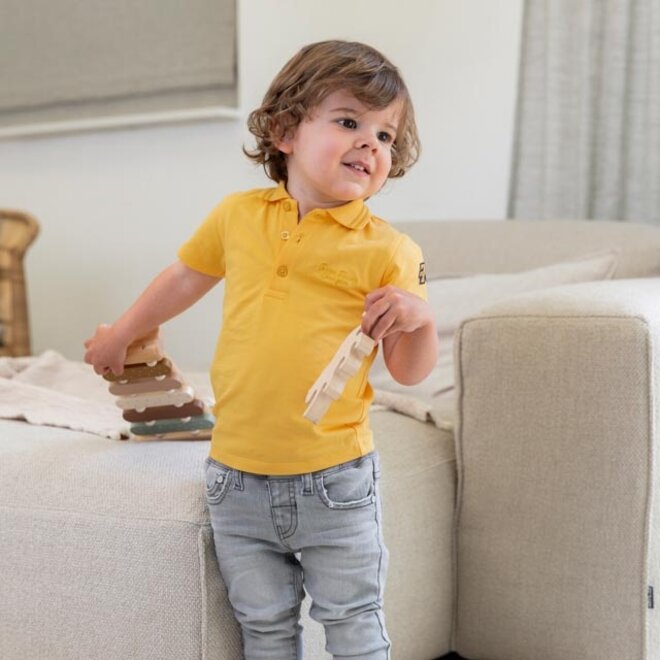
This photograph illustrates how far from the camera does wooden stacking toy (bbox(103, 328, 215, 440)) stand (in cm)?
131

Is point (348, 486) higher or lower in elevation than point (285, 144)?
lower

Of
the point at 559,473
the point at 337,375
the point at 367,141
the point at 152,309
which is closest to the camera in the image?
the point at 337,375

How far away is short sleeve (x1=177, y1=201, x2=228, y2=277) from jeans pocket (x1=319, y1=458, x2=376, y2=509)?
282 millimetres

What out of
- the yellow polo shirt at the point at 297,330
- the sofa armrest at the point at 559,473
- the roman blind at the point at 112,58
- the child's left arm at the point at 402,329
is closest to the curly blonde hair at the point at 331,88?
the yellow polo shirt at the point at 297,330

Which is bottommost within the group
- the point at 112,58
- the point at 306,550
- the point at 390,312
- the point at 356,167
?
the point at 306,550

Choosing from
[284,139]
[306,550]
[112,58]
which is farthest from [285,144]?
[112,58]

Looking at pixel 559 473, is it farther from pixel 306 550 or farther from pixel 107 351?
pixel 107 351

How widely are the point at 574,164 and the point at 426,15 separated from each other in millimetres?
499

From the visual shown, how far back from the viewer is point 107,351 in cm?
129

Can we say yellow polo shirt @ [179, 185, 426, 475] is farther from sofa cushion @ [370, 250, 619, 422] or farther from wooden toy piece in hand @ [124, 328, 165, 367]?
sofa cushion @ [370, 250, 619, 422]

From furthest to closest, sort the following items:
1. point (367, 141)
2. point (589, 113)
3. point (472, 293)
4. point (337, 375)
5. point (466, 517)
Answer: point (589, 113), point (472, 293), point (466, 517), point (367, 141), point (337, 375)

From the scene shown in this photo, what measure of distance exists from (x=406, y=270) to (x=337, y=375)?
0.16 meters

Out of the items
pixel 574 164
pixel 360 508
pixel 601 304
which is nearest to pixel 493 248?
pixel 574 164

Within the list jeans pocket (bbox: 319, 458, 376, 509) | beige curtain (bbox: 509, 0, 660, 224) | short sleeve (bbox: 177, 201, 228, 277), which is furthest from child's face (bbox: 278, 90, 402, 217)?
beige curtain (bbox: 509, 0, 660, 224)
